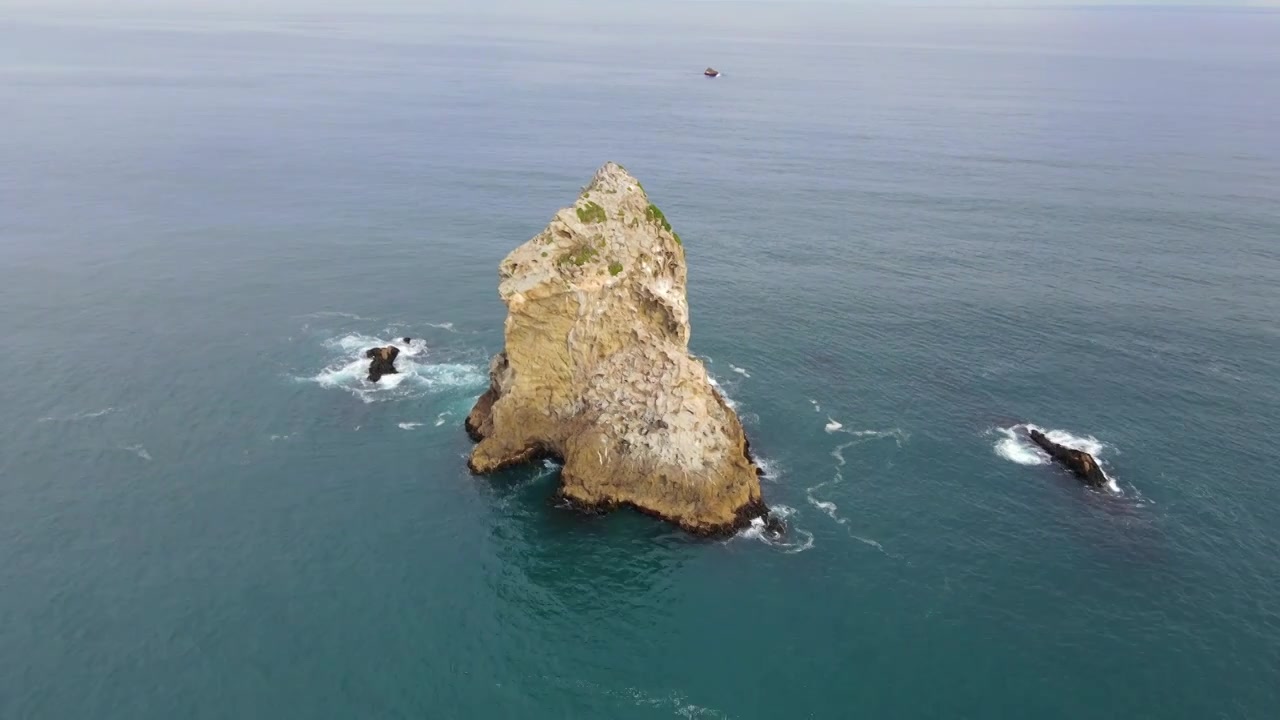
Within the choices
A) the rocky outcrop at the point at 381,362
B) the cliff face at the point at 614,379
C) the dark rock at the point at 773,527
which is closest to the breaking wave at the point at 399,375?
the rocky outcrop at the point at 381,362

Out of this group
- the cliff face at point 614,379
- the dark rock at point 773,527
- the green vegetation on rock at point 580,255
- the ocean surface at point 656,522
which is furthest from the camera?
the green vegetation on rock at point 580,255

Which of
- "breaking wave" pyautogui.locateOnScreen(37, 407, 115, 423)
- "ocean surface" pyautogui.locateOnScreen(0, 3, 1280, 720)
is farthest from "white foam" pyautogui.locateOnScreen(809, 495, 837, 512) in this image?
"breaking wave" pyautogui.locateOnScreen(37, 407, 115, 423)

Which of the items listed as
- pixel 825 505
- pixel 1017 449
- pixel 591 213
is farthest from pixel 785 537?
pixel 591 213

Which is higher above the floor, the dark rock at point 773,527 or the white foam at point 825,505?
the white foam at point 825,505

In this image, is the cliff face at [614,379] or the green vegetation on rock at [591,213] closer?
the cliff face at [614,379]

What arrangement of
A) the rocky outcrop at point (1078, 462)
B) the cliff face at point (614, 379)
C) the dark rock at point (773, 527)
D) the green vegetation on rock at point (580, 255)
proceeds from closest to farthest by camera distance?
1. the dark rock at point (773, 527)
2. the cliff face at point (614, 379)
3. the green vegetation on rock at point (580, 255)
4. the rocky outcrop at point (1078, 462)

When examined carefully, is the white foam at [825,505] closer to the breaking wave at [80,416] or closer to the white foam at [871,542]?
the white foam at [871,542]

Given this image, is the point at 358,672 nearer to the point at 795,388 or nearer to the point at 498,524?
the point at 498,524

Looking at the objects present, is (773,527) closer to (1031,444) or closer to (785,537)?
(785,537)
